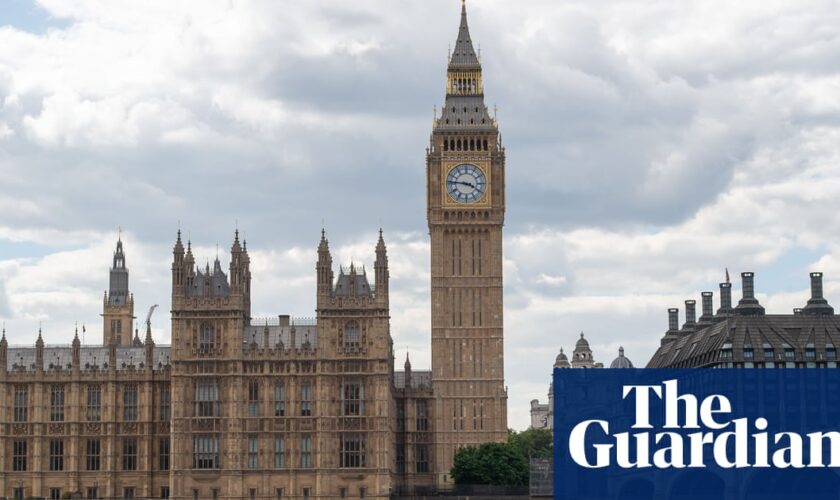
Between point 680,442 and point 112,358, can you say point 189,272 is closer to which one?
point 112,358

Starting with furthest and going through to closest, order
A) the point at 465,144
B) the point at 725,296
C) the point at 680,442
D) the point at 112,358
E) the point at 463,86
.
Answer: the point at 725,296, the point at 463,86, the point at 465,144, the point at 112,358, the point at 680,442

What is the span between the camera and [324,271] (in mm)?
162000

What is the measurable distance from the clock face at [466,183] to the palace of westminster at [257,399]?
217 inches

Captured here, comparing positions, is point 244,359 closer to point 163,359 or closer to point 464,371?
point 163,359

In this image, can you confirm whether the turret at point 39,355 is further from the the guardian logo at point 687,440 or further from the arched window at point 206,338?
the the guardian logo at point 687,440

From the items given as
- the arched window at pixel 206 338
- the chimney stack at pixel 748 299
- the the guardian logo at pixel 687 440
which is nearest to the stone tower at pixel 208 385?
the arched window at pixel 206 338

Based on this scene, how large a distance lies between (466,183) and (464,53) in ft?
47.5

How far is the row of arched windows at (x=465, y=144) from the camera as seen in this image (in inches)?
7195

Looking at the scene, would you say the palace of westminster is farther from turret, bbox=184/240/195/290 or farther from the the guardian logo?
the the guardian logo

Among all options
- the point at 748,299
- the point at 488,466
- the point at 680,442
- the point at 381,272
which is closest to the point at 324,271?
the point at 381,272

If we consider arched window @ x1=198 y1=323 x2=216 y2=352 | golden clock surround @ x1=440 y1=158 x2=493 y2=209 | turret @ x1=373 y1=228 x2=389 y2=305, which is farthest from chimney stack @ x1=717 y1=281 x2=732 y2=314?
arched window @ x1=198 y1=323 x2=216 y2=352

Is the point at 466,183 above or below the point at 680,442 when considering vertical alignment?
above

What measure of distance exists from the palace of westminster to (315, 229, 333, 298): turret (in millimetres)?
123

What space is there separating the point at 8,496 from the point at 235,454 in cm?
2200
